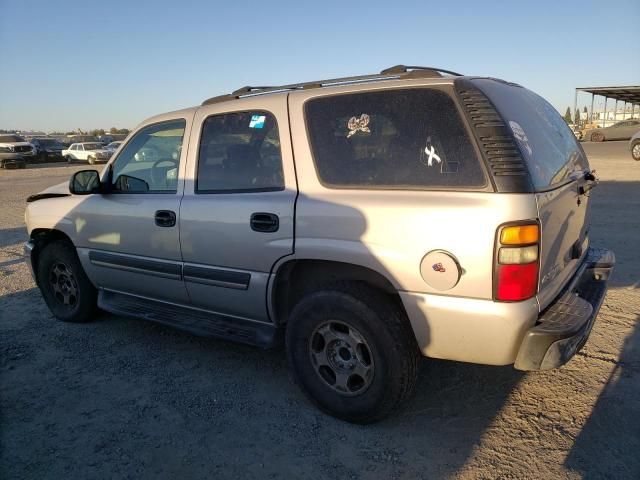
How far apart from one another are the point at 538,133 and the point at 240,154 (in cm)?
184

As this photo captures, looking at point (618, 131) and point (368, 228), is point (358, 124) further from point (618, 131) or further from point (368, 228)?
point (618, 131)

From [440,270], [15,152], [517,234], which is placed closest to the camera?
[517,234]

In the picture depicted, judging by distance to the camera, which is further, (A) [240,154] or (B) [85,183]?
(B) [85,183]

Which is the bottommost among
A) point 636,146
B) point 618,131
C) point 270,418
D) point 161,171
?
point 270,418

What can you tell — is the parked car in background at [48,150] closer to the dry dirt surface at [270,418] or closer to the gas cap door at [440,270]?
the dry dirt surface at [270,418]

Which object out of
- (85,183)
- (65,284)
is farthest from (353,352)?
(65,284)

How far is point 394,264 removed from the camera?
2.49 m

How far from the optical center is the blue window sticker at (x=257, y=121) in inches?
123

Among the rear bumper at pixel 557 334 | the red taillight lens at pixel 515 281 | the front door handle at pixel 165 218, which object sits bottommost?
the rear bumper at pixel 557 334

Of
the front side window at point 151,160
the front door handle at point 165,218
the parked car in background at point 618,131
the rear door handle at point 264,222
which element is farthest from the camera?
the parked car in background at point 618,131

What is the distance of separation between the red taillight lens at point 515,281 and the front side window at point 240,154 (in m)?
1.37

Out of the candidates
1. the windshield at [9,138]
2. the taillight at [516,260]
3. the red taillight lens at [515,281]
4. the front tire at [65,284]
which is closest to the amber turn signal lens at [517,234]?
the taillight at [516,260]

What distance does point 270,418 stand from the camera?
2912mm

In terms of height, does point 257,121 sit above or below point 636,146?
above
